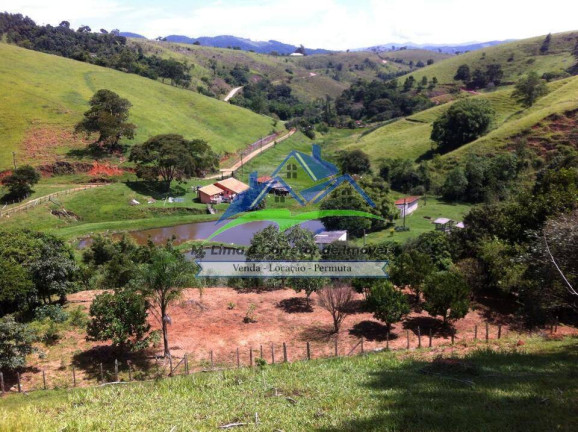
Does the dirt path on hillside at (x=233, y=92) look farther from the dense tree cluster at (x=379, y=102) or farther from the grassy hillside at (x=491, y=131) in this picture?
the grassy hillside at (x=491, y=131)

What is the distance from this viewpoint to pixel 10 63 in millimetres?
76125

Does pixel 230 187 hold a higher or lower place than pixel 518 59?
lower

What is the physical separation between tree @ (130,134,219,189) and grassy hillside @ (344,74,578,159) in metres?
34.1

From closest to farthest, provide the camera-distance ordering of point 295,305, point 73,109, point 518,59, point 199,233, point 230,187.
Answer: point 295,305 < point 199,233 < point 230,187 < point 73,109 < point 518,59

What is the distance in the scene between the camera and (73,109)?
220 ft

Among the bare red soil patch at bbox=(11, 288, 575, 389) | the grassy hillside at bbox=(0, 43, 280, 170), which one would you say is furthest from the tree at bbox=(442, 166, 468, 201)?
the grassy hillside at bbox=(0, 43, 280, 170)

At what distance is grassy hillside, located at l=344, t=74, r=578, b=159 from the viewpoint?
220 ft

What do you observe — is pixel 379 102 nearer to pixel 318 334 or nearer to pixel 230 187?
pixel 230 187

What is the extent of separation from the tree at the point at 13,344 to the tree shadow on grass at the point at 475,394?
12.5m

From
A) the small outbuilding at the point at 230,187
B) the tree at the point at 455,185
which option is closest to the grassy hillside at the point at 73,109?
the small outbuilding at the point at 230,187

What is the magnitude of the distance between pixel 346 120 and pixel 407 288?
308ft

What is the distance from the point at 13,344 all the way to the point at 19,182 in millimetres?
37062

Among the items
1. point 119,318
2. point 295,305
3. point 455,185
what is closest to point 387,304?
point 295,305

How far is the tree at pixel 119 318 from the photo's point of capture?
1706 centimetres
